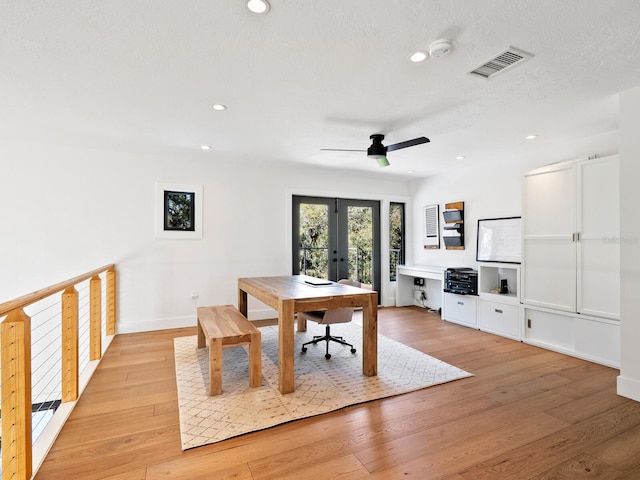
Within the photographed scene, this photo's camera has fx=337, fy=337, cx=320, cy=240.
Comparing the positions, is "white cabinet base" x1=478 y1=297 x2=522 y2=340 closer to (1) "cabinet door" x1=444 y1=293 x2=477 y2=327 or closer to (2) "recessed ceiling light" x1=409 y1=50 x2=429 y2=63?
(1) "cabinet door" x1=444 y1=293 x2=477 y2=327

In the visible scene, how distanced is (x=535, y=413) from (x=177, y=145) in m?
4.50

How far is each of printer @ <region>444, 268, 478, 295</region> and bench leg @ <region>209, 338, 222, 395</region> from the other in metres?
3.68

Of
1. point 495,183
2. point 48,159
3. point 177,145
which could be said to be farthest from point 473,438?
point 48,159

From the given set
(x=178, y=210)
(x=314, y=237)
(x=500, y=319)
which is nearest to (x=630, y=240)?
(x=500, y=319)

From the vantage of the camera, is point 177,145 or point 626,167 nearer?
point 626,167

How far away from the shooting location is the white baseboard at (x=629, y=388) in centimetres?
262

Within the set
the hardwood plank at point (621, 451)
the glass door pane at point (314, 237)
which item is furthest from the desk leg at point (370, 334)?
the glass door pane at point (314, 237)

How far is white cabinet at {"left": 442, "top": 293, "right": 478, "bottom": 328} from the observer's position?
488cm

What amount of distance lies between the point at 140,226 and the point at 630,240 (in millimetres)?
5286

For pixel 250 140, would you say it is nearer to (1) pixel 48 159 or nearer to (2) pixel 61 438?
(1) pixel 48 159

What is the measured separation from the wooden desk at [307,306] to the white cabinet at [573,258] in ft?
7.36

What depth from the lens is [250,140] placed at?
3.99 m

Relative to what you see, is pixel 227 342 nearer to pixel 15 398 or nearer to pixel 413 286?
pixel 15 398

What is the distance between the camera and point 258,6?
5.61 ft
